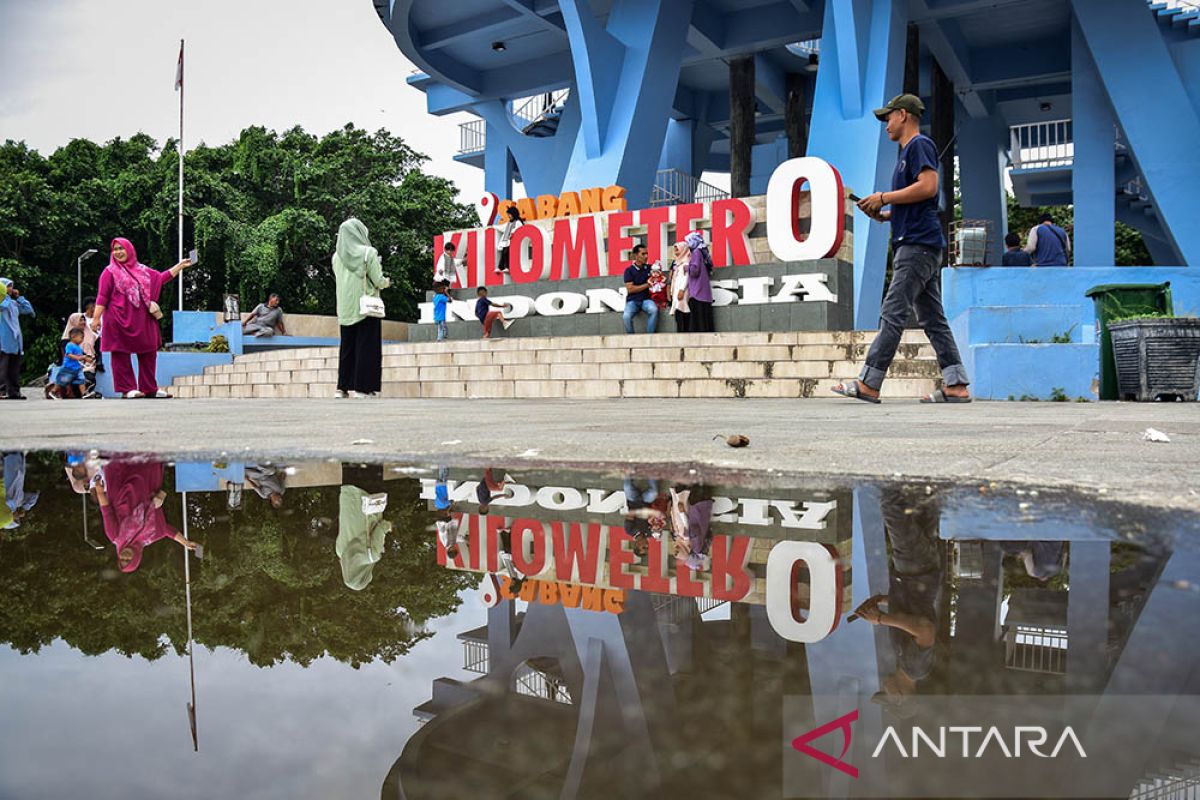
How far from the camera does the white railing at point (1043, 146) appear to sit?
91.4 feet

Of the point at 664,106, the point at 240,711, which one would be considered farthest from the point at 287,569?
the point at 664,106

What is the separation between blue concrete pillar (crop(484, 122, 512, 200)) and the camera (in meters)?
28.2

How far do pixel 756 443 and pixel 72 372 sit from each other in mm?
13860

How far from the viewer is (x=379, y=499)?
212 centimetres

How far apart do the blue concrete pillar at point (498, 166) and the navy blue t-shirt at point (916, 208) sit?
23.4 meters

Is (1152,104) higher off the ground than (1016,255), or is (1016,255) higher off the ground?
(1152,104)

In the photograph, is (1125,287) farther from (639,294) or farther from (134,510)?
(134,510)

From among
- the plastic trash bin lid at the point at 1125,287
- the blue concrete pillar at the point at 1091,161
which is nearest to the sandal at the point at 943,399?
the plastic trash bin lid at the point at 1125,287

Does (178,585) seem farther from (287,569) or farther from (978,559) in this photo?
(978,559)

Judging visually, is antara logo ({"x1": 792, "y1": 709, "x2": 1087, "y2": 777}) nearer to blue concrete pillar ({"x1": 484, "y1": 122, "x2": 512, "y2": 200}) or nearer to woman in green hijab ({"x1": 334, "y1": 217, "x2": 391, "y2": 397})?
woman in green hijab ({"x1": 334, "y1": 217, "x2": 391, "y2": 397})

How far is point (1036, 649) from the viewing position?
86cm

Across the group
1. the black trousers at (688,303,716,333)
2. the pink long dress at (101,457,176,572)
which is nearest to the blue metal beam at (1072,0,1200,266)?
the black trousers at (688,303,716,333)

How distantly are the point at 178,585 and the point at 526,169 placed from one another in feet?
87.2

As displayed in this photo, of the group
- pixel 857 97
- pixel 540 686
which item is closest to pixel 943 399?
pixel 540 686
